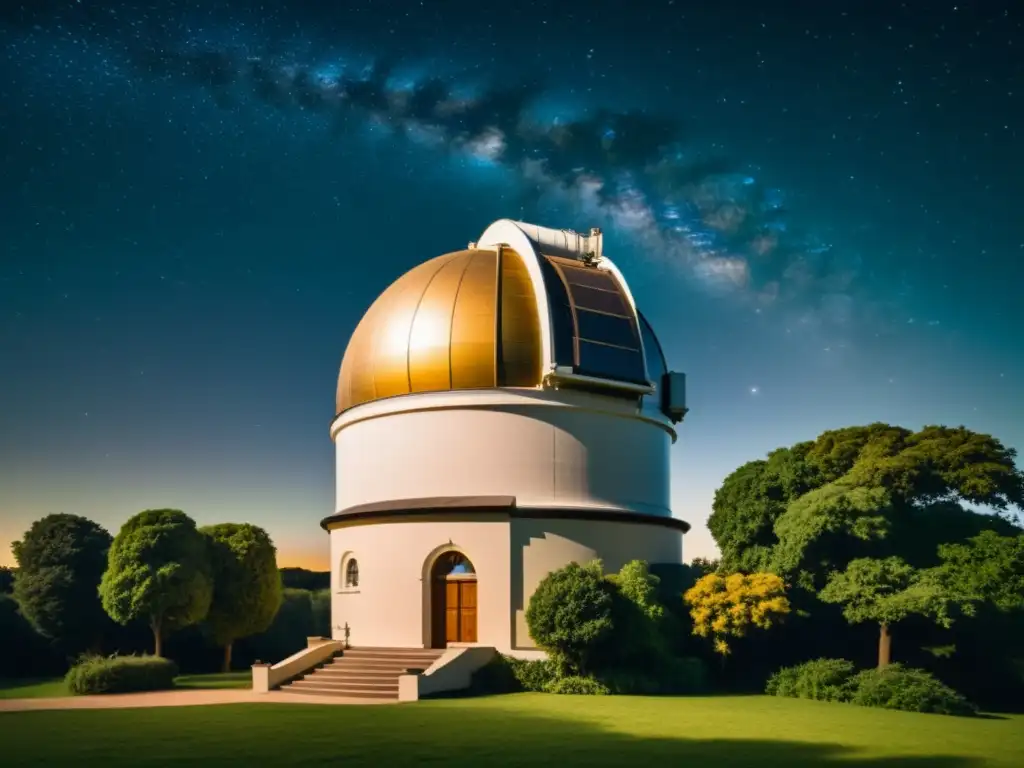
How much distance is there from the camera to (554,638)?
25656mm

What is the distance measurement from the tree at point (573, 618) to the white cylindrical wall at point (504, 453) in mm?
3105

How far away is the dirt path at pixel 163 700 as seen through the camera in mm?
23766

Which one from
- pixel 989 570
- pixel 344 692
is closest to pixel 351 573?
pixel 344 692

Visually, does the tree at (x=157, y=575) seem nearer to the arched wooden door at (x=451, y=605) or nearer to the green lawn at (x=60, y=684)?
the green lawn at (x=60, y=684)

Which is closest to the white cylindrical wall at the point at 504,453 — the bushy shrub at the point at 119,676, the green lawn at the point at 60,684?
the bushy shrub at the point at 119,676

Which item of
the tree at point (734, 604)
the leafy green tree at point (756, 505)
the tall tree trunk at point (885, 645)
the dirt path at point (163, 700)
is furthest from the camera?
the leafy green tree at point (756, 505)

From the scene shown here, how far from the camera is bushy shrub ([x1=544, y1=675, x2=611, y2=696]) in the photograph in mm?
25531

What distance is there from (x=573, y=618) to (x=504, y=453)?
5553 millimetres

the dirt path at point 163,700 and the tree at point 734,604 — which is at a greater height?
the tree at point 734,604

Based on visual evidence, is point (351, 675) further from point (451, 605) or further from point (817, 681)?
point (817, 681)

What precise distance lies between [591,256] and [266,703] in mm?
17527

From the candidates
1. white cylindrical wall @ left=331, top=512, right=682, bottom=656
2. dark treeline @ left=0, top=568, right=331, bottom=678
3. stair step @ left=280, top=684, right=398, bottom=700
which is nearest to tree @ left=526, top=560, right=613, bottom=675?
white cylindrical wall @ left=331, top=512, right=682, bottom=656

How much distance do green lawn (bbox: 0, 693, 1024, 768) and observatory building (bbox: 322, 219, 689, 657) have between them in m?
5.07

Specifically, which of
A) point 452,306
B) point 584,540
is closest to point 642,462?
point 584,540
